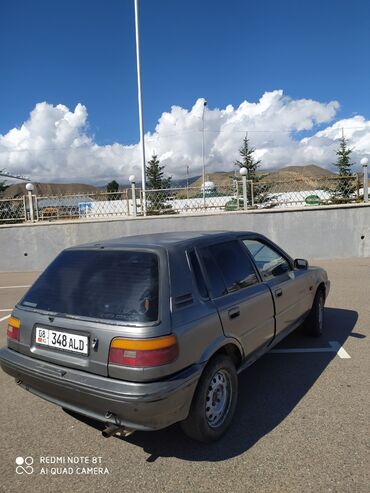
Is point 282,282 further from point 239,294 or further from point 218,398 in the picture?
point 218,398

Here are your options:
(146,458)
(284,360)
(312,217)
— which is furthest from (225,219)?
(146,458)

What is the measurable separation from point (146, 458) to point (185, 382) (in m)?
0.66

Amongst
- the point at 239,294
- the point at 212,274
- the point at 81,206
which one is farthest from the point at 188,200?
the point at 212,274

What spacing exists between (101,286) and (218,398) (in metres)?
1.19

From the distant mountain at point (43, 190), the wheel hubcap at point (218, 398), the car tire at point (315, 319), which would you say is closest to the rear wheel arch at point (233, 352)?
the wheel hubcap at point (218, 398)

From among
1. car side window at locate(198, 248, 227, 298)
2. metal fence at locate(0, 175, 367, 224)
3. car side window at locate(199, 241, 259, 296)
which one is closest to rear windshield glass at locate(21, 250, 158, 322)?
car side window at locate(198, 248, 227, 298)

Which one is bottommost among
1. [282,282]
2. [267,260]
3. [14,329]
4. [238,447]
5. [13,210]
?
[238,447]

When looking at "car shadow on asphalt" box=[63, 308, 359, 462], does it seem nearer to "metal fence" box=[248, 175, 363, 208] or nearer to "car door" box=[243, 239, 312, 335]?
"car door" box=[243, 239, 312, 335]

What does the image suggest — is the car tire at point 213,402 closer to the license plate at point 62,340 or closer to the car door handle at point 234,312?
the car door handle at point 234,312

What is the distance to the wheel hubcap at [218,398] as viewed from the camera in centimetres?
258

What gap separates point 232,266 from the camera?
10.2 feet

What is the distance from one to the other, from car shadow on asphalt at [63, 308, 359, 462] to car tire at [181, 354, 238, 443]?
0.10m

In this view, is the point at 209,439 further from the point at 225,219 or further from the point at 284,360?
the point at 225,219

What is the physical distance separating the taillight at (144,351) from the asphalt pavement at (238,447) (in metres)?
0.74
